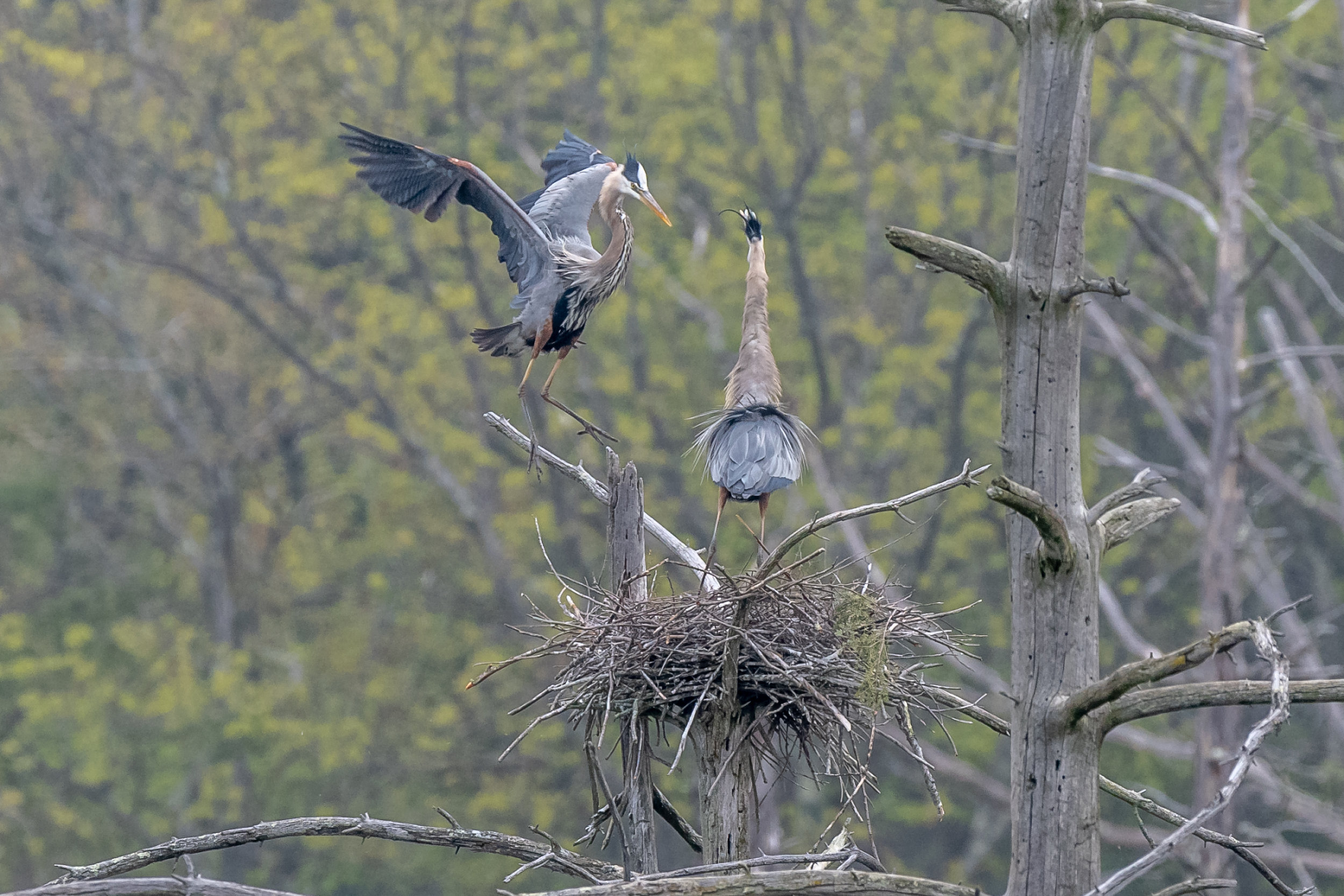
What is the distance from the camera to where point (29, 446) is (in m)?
18.2

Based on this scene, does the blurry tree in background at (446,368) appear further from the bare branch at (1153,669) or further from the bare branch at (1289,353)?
the bare branch at (1153,669)

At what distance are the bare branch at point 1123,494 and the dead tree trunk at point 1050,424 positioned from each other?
0.12 metres

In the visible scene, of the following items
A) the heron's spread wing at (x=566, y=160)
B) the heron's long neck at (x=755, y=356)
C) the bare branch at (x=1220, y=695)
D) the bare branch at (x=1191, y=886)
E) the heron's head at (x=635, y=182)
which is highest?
the heron's spread wing at (x=566, y=160)

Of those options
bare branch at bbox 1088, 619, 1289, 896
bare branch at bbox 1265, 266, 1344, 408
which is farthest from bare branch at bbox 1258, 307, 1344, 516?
bare branch at bbox 1088, 619, 1289, 896

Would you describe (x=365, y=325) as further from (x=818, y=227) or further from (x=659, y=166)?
(x=818, y=227)

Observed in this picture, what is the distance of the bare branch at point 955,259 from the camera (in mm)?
3486

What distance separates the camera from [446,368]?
1811 cm

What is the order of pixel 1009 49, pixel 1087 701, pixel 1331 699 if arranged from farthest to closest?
pixel 1009 49, pixel 1087 701, pixel 1331 699

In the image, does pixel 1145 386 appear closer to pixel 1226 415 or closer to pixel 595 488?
pixel 1226 415

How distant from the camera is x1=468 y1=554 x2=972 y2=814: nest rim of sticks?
428 cm

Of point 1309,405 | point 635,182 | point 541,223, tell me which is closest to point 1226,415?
point 1309,405

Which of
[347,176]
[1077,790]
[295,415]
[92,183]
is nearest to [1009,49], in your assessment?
[347,176]

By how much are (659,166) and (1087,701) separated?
15.1 metres

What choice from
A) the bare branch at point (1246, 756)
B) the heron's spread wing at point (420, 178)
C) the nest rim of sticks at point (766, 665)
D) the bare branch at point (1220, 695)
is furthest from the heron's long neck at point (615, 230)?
the bare branch at point (1246, 756)
